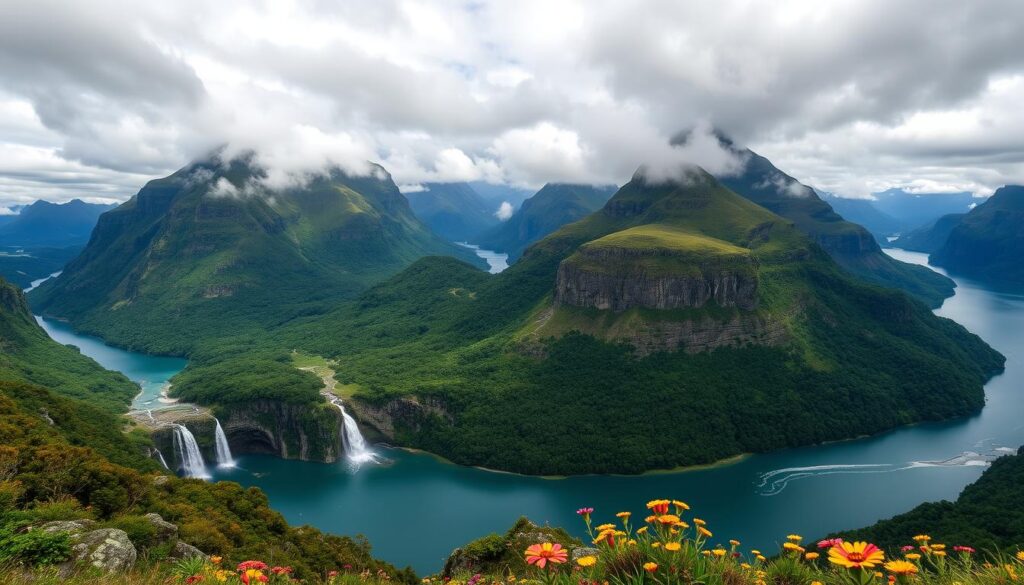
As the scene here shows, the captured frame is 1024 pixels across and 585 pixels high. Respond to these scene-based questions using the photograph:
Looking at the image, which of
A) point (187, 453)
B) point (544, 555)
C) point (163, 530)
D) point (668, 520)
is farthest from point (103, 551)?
point (187, 453)

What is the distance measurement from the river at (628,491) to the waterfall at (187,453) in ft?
9.92

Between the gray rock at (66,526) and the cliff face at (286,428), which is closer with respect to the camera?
the gray rock at (66,526)

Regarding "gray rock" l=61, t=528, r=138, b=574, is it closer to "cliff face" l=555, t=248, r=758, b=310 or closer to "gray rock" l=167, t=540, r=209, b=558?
"gray rock" l=167, t=540, r=209, b=558

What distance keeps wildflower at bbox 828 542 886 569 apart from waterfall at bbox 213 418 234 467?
97.2 metres

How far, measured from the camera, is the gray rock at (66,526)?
12047 mm

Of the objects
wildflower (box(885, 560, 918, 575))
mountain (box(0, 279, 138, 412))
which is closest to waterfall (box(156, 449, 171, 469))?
mountain (box(0, 279, 138, 412))

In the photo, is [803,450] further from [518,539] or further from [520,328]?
[518,539]

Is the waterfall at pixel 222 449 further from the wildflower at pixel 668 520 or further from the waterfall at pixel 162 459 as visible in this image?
the wildflower at pixel 668 520

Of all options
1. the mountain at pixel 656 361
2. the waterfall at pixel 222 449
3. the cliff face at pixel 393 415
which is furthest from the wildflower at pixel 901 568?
the waterfall at pixel 222 449

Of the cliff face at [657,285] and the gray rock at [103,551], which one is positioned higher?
the cliff face at [657,285]

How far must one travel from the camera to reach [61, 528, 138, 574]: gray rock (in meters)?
11.1

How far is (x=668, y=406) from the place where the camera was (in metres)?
95.5

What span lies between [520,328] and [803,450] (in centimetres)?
6021

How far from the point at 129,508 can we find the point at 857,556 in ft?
71.3
